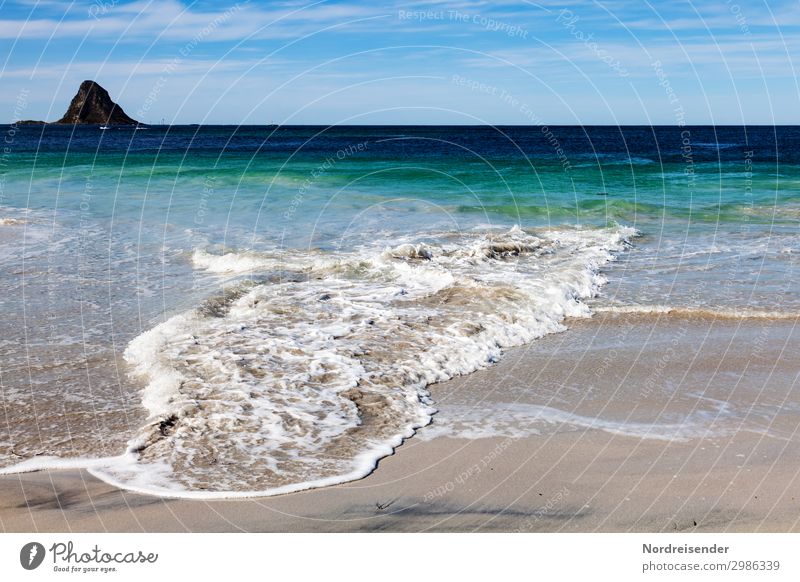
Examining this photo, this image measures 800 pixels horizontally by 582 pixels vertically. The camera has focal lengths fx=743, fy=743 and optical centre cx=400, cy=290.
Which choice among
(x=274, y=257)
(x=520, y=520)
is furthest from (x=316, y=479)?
(x=274, y=257)

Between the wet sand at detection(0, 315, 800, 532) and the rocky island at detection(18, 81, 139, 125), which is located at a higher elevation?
the rocky island at detection(18, 81, 139, 125)

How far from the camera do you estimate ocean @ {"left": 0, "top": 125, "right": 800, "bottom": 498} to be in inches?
252

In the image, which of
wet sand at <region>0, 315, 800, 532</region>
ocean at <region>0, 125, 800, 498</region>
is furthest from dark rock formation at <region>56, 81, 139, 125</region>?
wet sand at <region>0, 315, 800, 532</region>

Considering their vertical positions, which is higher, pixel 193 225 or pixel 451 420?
pixel 193 225

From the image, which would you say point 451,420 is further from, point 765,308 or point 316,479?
point 765,308

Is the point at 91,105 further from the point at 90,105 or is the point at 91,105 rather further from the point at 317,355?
the point at 317,355

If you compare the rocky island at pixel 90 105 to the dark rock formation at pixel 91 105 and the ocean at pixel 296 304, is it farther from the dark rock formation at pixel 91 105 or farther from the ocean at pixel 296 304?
the ocean at pixel 296 304

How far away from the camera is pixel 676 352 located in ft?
29.7

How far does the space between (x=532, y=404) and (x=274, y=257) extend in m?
8.45

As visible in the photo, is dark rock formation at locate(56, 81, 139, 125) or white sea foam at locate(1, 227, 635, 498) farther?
dark rock formation at locate(56, 81, 139, 125)

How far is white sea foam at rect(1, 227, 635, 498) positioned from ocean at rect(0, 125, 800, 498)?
3cm

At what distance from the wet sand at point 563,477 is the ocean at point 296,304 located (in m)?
0.27

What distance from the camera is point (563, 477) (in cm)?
570

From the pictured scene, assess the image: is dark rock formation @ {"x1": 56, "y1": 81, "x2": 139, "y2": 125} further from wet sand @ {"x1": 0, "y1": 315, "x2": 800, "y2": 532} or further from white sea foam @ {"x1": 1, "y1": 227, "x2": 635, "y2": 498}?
wet sand @ {"x1": 0, "y1": 315, "x2": 800, "y2": 532}
